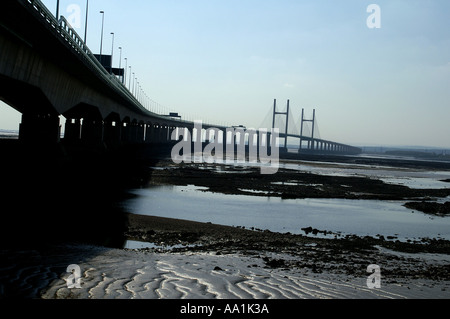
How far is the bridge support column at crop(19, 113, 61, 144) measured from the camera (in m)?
41.2

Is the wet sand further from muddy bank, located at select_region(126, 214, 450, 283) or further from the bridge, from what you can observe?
the bridge

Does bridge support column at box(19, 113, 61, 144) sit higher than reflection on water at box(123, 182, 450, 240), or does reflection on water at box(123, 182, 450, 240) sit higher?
bridge support column at box(19, 113, 61, 144)

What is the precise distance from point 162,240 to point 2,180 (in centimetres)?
1665

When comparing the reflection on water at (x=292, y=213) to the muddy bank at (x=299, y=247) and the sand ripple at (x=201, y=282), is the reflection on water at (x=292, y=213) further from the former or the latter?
the sand ripple at (x=201, y=282)

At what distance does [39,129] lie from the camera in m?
41.5

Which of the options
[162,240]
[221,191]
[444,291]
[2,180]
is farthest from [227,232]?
[221,191]

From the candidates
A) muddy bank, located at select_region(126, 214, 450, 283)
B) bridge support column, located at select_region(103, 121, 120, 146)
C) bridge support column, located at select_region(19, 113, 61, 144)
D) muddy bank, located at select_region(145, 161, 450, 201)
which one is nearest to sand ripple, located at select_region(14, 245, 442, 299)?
muddy bank, located at select_region(126, 214, 450, 283)

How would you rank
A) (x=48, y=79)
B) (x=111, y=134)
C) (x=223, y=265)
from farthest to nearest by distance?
(x=111, y=134), (x=48, y=79), (x=223, y=265)

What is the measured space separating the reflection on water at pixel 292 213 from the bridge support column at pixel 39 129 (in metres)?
9.02

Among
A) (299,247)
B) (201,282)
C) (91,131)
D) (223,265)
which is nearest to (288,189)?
(299,247)

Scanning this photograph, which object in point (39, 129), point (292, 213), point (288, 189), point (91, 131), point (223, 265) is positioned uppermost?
point (91, 131)

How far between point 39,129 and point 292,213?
71.8ft

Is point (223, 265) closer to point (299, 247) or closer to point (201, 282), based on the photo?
point (201, 282)

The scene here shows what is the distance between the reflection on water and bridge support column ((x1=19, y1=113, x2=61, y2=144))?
29.6 ft
